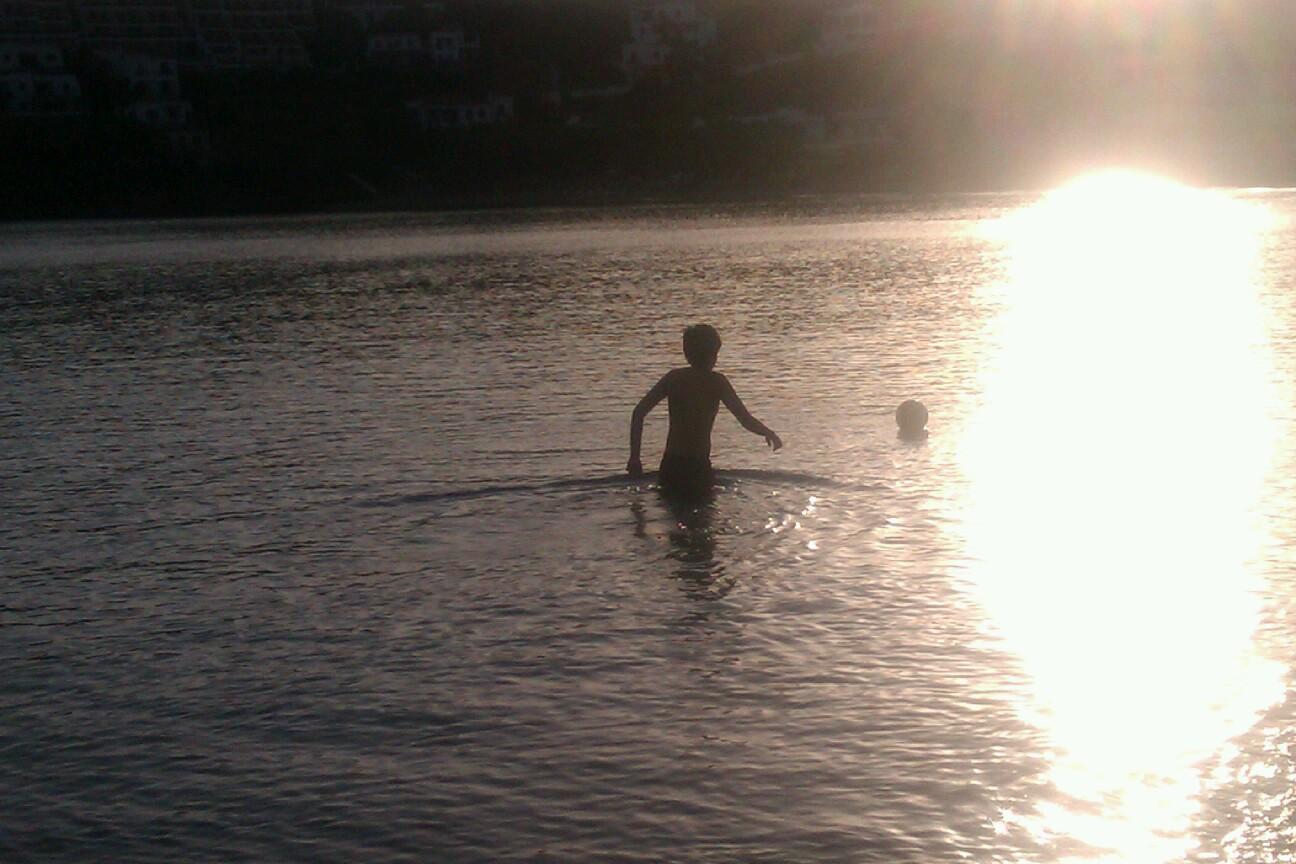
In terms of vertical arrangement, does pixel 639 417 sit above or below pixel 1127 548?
above

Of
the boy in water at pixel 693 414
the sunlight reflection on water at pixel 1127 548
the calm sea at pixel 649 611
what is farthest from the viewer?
the boy in water at pixel 693 414

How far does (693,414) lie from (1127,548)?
458cm

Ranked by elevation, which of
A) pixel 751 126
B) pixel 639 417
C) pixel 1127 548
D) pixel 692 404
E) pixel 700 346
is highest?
pixel 751 126

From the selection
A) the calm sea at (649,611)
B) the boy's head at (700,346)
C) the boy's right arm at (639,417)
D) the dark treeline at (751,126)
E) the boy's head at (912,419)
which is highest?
the dark treeline at (751,126)

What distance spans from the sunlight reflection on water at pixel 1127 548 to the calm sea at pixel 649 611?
2.0 inches

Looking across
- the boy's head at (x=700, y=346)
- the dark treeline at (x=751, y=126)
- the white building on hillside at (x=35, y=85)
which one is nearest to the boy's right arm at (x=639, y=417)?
the boy's head at (x=700, y=346)

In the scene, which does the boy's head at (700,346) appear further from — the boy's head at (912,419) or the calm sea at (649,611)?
the boy's head at (912,419)

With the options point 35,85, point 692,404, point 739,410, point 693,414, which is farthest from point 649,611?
point 35,85

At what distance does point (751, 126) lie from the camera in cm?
16075

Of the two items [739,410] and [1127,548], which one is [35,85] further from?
[1127,548]

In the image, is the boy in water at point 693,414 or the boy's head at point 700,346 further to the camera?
the boy in water at point 693,414

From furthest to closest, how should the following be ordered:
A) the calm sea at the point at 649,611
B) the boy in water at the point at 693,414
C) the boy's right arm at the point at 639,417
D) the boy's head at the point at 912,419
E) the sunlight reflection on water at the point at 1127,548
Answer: the boy's head at the point at 912,419 < the boy's right arm at the point at 639,417 < the boy in water at the point at 693,414 < the sunlight reflection on water at the point at 1127,548 < the calm sea at the point at 649,611

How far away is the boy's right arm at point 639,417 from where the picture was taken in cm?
1746

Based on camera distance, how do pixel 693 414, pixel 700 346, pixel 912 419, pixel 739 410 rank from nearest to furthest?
pixel 700 346 < pixel 693 414 < pixel 739 410 < pixel 912 419
